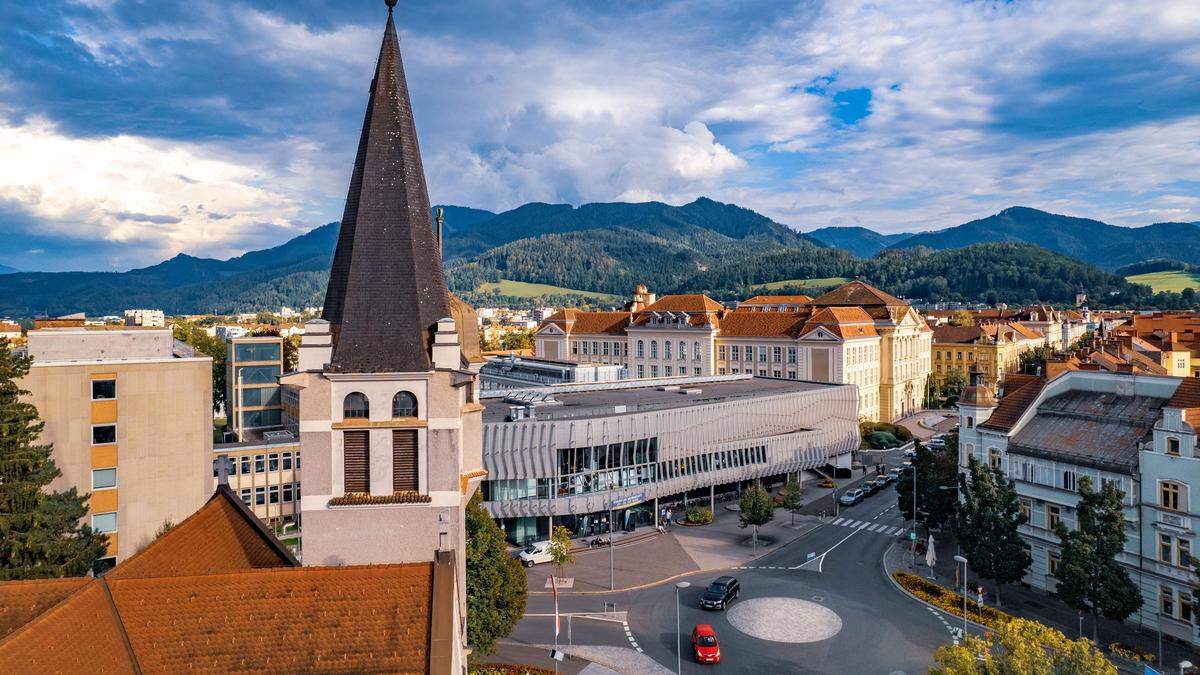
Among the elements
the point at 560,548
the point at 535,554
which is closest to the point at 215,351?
the point at 535,554

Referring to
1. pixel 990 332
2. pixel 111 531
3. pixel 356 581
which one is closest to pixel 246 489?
pixel 111 531

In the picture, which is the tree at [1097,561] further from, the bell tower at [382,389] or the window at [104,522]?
the window at [104,522]

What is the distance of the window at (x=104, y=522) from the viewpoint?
3594cm

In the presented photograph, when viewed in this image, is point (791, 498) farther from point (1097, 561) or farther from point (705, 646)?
point (705, 646)

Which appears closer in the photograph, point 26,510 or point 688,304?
point 26,510

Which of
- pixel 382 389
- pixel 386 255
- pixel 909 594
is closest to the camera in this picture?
pixel 382 389

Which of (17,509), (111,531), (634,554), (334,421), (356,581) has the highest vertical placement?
(334,421)

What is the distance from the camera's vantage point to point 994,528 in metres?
37.2

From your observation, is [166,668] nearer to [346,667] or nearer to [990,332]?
[346,667]

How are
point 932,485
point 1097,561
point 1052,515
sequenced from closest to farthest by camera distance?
point 1097,561 < point 1052,515 < point 932,485

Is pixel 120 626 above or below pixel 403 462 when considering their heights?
below

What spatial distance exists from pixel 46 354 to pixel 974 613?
50.1 m

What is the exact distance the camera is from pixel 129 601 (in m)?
13.0

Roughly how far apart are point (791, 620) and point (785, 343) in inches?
2474
